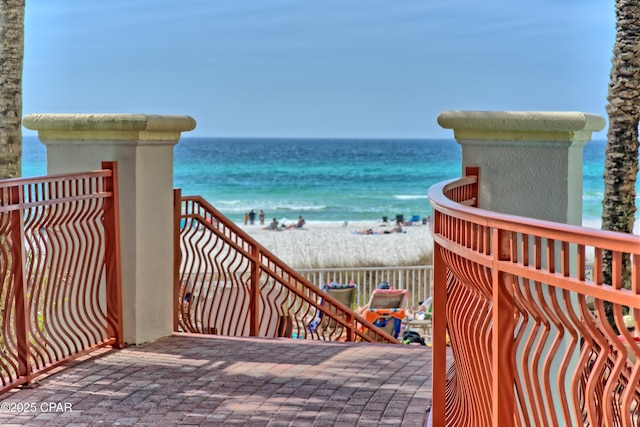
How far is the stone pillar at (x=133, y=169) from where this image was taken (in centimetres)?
766

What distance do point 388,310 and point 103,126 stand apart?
459 inches

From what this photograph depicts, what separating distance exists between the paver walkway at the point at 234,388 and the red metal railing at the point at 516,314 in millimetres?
1182

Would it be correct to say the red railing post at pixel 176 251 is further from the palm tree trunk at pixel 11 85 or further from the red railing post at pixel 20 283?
the palm tree trunk at pixel 11 85

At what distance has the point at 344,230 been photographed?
51688 millimetres

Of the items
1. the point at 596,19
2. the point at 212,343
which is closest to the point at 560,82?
the point at 596,19

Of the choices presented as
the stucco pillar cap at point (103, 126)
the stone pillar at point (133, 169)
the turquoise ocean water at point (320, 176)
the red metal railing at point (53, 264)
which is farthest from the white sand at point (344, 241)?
the red metal railing at point (53, 264)

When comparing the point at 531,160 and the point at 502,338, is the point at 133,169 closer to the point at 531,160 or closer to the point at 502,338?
the point at 531,160

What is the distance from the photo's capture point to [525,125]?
5.78 meters

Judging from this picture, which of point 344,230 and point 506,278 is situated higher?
point 506,278

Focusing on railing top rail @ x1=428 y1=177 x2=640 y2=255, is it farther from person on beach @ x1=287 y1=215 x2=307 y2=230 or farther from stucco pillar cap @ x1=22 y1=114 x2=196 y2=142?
person on beach @ x1=287 y1=215 x2=307 y2=230

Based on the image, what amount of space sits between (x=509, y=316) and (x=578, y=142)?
282cm

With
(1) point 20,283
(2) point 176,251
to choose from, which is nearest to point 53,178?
(1) point 20,283

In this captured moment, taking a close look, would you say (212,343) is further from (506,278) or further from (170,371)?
(506,278)

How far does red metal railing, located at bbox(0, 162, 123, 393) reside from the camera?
609 centimetres
